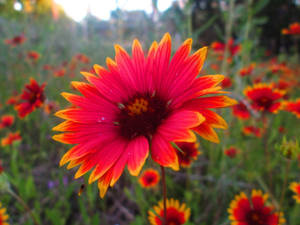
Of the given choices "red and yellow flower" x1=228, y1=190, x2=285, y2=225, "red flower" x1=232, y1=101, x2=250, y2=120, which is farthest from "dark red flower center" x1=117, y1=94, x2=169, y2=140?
"red flower" x1=232, y1=101, x2=250, y2=120

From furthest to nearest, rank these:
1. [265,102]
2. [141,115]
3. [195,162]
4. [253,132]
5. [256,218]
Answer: [195,162]
[253,132]
[265,102]
[256,218]
[141,115]

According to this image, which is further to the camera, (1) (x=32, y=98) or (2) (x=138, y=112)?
(1) (x=32, y=98)

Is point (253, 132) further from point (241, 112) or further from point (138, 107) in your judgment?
point (138, 107)

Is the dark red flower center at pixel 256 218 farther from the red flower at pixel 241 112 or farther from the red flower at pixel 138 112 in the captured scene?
the red flower at pixel 241 112

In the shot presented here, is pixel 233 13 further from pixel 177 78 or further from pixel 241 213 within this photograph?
pixel 241 213

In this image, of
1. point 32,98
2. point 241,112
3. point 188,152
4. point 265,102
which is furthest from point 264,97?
point 32,98

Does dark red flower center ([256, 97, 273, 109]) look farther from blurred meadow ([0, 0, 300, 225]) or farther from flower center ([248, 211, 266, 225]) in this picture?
flower center ([248, 211, 266, 225])

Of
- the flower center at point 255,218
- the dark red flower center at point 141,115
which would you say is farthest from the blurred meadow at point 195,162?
the dark red flower center at point 141,115

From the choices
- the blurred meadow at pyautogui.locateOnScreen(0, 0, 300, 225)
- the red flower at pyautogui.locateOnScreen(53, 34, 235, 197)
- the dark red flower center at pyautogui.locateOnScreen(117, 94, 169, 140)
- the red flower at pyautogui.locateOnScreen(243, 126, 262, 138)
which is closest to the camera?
the red flower at pyautogui.locateOnScreen(53, 34, 235, 197)
